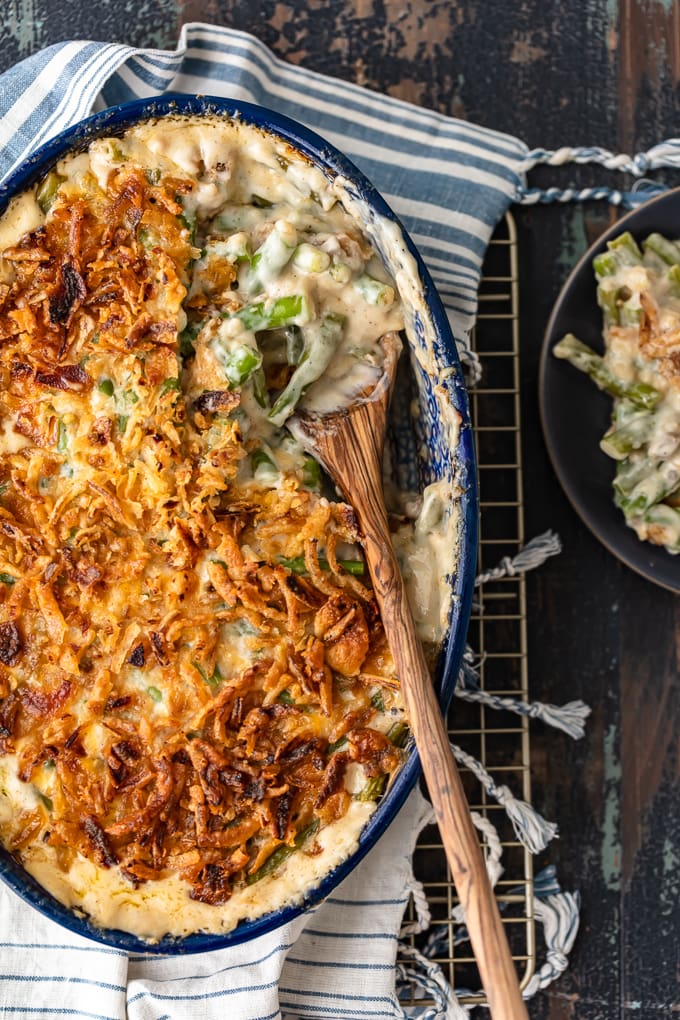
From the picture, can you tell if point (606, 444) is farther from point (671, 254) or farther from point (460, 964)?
point (460, 964)

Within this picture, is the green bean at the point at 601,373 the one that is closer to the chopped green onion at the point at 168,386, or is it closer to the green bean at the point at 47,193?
the chopped green onion at the point at 168,386

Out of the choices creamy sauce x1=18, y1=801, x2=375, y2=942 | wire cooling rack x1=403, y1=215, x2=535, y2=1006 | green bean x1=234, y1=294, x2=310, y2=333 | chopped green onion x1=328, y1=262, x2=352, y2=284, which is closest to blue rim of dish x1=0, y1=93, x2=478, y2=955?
creamy sauce x1=18, y1=801, x2=375, y2=942

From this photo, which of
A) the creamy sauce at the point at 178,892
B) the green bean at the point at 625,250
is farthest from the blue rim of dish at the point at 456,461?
the green bean at the point at 625,250

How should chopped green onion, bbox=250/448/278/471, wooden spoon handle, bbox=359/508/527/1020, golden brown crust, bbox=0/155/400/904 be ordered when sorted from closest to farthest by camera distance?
wooden spoon handle, bbox=359/508/527/1020 → golden brown crust, bbox=0/155/400/904 → chopped green onion, bbox=250/448/278/471

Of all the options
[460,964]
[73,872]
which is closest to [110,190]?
[73,872]

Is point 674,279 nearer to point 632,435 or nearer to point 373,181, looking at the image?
point 632,435

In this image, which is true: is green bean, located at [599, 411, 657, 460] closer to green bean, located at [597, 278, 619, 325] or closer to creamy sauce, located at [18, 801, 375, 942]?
green bean, located at [597, 278, 619, 325]

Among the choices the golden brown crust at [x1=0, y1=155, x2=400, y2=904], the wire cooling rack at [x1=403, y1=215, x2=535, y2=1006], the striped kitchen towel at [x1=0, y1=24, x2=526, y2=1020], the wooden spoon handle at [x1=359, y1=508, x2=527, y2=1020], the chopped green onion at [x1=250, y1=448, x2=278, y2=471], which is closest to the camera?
the wooden spoon handle at [x1=359, y1=508, x2=527, y2=1020]

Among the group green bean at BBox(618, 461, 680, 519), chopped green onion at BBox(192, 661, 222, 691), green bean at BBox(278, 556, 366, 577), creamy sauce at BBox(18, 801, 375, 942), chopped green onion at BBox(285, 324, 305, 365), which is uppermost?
chopped green onion at BBox(285, 324, 305, 365)
